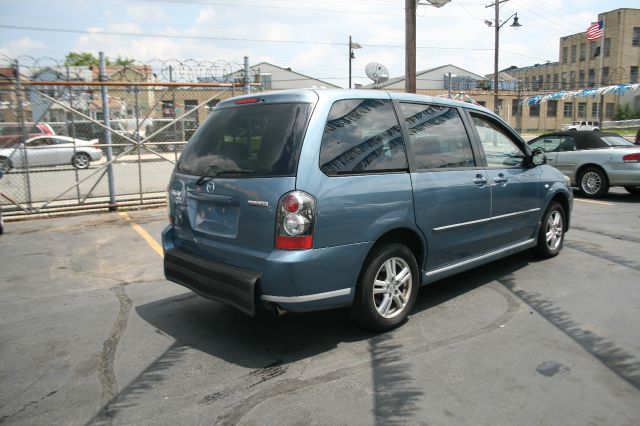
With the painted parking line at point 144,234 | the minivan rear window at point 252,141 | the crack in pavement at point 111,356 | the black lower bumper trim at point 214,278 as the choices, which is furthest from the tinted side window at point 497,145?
the painted parking line at point 144,234

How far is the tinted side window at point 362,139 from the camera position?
3609 millimetres

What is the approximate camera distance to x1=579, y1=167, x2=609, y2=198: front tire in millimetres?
10984

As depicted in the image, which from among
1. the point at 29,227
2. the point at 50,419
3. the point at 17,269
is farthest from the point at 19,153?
the point at 50,419

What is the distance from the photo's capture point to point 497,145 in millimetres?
5305

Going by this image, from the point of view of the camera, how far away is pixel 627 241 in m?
7.02

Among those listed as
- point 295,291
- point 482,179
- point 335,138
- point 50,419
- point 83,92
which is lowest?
point 50,419

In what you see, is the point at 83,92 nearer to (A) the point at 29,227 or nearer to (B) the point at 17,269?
(A) the point at 29,227

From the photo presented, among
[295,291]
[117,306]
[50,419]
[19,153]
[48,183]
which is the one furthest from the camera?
[48,183]

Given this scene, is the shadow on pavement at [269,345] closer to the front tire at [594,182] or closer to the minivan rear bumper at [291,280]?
the minivan rear bumper at [291,280]

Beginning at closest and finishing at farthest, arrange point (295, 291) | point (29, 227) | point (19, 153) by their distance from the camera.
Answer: point (295, 291) → point (29, 227) → point (19, 153)

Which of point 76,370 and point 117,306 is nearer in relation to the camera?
point 76,370

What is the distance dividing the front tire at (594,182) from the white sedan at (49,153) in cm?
1032

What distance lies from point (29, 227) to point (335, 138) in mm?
6933

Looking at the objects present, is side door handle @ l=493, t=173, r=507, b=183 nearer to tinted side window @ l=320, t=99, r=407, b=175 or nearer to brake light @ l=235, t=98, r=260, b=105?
tinted side window @ l=320, t=99, r=407, b=175
